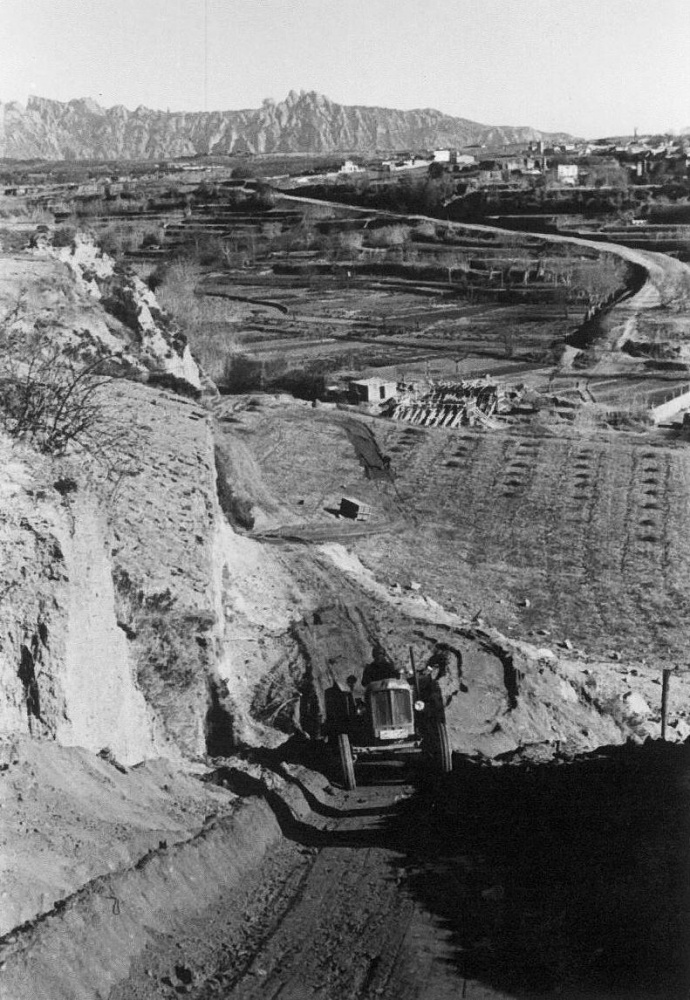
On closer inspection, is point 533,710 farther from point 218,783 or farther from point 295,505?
point 295,505

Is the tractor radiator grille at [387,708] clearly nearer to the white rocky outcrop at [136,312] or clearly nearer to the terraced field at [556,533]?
the terraced field at [556,533]

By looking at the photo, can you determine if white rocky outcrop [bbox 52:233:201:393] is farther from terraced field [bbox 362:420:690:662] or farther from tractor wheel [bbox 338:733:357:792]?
tractor wheel [bbox 338:733:357:792]

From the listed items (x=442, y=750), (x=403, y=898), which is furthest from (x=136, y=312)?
(x=403, y=898)

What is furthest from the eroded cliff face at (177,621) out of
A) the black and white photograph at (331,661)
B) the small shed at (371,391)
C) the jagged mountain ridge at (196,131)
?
the jagged mountain ridge at (196,131)

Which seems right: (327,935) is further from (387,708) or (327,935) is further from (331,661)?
(331,661)

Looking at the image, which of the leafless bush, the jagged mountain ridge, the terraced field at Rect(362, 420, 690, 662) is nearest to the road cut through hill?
the leafless bush

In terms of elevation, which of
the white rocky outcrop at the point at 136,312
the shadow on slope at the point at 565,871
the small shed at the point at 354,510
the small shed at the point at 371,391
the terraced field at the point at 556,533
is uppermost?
the white rocky outcrop at the point at 136,312
